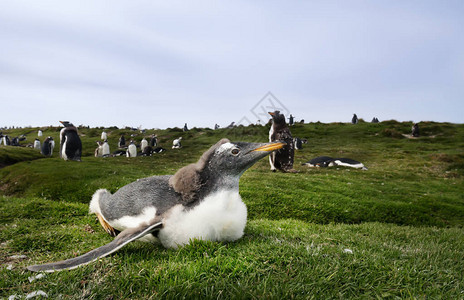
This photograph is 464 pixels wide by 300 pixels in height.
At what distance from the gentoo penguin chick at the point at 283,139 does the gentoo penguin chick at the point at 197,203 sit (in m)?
12.0

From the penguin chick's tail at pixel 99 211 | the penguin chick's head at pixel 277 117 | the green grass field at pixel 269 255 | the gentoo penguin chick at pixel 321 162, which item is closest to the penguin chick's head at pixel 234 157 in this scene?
the green grass field at pixel 269 255

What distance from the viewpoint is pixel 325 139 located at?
3659 centimetres

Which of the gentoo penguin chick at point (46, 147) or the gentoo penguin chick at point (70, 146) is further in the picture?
the gentoo penguin chick at point (46, 147)

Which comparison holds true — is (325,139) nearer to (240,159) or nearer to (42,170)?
(42,170)

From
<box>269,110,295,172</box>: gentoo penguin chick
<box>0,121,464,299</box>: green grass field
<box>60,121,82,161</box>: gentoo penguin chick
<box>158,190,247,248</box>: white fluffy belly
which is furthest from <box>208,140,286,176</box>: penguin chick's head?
<box>60,121,82,161</box>: gentoo penguin chick

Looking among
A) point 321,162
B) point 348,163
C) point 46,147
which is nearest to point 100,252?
point 321,162

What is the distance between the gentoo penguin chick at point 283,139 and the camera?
15.6 metres

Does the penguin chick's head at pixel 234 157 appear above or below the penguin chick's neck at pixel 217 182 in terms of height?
above

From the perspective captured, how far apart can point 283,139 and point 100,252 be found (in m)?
13.3

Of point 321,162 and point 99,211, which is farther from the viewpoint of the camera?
point 321,162

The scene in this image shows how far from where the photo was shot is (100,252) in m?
3.08

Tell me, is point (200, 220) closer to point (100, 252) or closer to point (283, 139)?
point (100, 252)

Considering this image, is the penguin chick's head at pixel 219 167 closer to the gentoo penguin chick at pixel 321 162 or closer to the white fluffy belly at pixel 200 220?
the white fluffy belly at pixel 200 220

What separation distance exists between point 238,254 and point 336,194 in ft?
27.1
